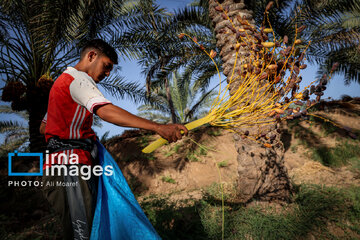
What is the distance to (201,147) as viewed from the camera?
330cm

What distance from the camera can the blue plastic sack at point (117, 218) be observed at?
4.14 ft

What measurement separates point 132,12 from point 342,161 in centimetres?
638

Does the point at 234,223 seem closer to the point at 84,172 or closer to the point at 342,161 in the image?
the point at 84,172

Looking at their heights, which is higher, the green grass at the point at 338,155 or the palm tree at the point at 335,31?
the palm tree at the point at 335,31

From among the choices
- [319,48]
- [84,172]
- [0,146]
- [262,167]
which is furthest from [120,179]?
[0,146]

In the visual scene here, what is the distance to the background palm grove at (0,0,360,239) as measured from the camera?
252 cm

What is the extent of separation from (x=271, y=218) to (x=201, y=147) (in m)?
1.39

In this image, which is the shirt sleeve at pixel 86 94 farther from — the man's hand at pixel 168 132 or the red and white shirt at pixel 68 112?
the man's hand at pixel 168 132

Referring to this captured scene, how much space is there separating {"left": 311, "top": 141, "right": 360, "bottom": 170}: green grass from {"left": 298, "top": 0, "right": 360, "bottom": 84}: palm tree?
2.08 metres

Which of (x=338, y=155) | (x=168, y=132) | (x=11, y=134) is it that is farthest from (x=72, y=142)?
(x=11, y=134)

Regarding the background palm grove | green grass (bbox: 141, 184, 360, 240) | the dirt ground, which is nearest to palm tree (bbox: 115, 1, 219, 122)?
the background palm grove

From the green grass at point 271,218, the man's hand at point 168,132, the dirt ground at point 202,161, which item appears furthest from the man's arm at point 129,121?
the dirt ground at point 202,161

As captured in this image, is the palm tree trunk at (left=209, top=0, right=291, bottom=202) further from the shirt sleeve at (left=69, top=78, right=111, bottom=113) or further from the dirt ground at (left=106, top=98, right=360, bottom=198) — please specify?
the shirt sleeve at (left=69, top=78, right=111, bottom=113)

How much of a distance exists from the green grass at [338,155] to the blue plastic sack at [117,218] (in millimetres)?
4869
